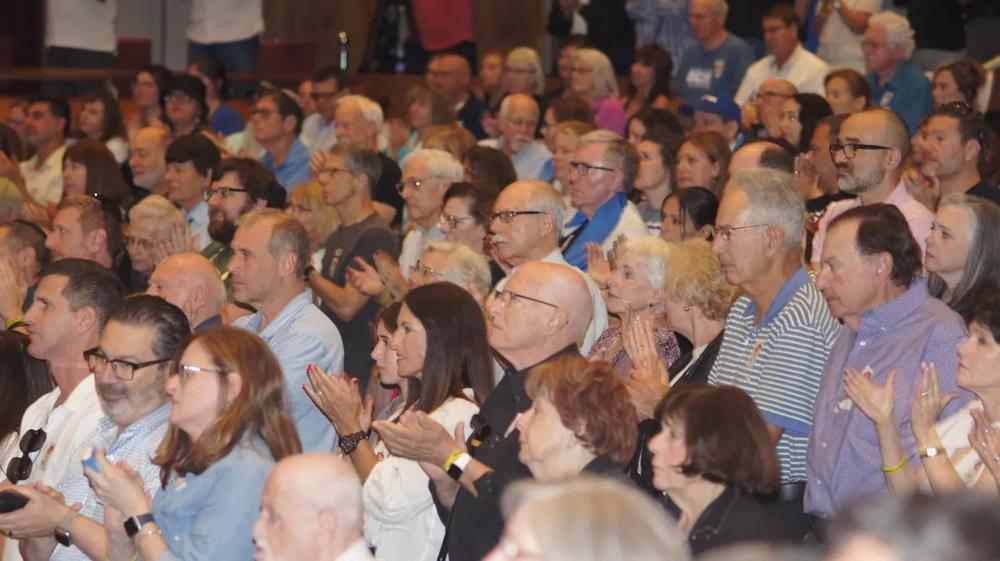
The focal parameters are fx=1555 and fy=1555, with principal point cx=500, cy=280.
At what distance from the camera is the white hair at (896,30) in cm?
Result: 900

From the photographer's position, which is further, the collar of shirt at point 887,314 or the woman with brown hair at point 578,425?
the collar of shirt at point 887,314

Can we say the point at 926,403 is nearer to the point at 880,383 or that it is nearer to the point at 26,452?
the point at 880,383

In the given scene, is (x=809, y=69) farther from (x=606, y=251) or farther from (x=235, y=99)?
(x=235, y=99)

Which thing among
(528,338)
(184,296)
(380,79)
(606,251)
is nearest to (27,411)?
(184,296)

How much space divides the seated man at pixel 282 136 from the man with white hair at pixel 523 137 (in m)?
1.39

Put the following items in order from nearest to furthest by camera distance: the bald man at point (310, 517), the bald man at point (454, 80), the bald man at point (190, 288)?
the bald man at point (310, 517) → the bald man at point (190, 288) → the bald man at point (454, 80)

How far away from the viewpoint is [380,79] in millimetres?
12242

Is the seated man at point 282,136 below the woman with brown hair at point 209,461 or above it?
below

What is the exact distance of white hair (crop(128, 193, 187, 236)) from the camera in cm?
711

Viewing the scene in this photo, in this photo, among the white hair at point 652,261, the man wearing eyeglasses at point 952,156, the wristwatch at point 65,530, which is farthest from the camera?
the man wearing eyeglasses at point 952,156

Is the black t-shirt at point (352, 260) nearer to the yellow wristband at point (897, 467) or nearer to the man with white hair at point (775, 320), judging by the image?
the man with white hair at point (775, 320)

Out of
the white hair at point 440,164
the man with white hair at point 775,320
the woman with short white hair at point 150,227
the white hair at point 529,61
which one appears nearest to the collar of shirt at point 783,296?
the man with white hair at point 775,320

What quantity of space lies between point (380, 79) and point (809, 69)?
392 centimetres

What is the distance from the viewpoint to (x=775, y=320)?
457 cm
